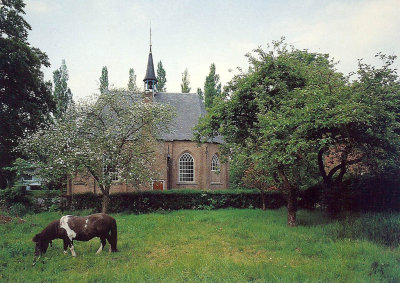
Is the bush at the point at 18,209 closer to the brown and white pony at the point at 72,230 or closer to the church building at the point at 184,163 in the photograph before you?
the church building at the point at 184,163

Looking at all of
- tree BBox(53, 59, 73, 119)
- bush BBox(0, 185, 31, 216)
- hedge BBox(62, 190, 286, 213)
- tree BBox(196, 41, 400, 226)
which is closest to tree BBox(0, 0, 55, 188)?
bush BBox(0, 185, 31, 216)

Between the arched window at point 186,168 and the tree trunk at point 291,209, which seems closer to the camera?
the tree trunk at point 291,209

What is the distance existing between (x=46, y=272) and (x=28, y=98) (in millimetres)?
22376

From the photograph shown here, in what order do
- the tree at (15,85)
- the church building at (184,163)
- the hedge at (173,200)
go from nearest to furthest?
the hedge at (173,200)
the tree at (15,85)
the church building at (184,163)

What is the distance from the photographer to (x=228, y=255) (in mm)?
9531

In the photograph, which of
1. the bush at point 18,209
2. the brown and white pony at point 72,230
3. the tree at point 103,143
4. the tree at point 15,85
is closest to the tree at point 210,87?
the tree at point 15,85

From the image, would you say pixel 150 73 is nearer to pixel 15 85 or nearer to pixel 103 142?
pixel 15 85

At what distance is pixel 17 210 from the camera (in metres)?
19.4

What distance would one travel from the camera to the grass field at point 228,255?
7.52 metres

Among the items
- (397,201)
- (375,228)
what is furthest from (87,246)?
(397,201)

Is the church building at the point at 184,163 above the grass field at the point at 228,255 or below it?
above

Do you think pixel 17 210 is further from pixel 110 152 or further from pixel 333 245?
pixel 333 245

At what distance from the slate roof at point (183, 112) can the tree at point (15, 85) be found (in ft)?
38.3

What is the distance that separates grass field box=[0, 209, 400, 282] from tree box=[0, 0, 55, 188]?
505 inches
